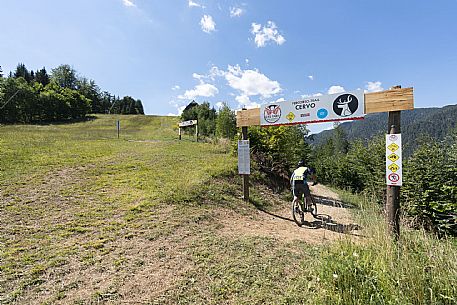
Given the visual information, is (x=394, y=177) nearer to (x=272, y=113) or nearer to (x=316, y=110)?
(x=316, y=110)

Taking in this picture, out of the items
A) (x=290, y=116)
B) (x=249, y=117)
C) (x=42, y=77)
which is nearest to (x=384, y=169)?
(x=290, y=116)

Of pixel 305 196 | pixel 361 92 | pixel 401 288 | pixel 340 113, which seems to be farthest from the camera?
pixel 305 196

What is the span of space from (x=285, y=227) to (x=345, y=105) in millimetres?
3332

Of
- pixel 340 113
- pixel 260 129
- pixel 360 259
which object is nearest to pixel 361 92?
pixel 340 113

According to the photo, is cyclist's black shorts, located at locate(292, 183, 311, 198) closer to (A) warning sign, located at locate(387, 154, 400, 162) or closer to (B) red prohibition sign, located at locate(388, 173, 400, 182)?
(B) red prohibition sign, located at locate(388, 173, 400, 182)

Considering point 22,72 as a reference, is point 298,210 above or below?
below

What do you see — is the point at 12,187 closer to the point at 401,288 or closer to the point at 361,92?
the point at 401,288

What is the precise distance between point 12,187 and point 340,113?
9043 mm

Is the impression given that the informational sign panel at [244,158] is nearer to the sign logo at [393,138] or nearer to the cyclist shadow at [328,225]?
the cyclist shadow at [328,225]

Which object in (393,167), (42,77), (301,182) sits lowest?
(301,182)

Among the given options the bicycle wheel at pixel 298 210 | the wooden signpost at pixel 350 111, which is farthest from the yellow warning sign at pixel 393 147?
the bicycle wheel at pixel 298 210

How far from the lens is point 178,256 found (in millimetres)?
3736

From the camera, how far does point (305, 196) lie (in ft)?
21.3

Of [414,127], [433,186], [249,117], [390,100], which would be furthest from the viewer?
[414,127]
